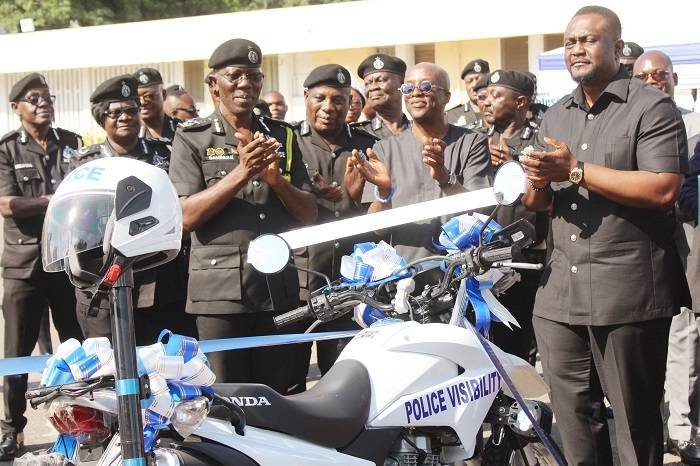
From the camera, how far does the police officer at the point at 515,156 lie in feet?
19.8

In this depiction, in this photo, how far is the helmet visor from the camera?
250 centimetres

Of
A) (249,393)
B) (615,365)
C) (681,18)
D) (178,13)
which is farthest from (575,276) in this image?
(178,13)

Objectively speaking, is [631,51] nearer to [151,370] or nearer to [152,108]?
[152,108]

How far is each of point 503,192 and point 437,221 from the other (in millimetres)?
1414

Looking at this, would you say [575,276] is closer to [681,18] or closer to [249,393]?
[249,393]

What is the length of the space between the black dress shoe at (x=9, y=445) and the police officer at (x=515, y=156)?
275cm

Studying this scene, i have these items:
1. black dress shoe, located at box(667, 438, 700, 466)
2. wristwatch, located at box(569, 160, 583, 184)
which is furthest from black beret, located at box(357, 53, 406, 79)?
wristwatch, located at box(569, 160, 583, 184)

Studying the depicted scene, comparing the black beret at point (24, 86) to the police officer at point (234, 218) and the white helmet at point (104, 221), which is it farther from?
the white helmet at point (104, 221)

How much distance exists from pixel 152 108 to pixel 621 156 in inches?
174

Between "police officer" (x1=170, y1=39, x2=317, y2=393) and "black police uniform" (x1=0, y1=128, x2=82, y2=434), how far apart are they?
183 centimetres

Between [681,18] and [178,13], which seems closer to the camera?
[681,18]

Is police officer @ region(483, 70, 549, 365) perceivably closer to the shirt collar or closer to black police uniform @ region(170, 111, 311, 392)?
the shirt collar

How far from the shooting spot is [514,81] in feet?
22.3

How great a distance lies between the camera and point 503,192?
141 inches
